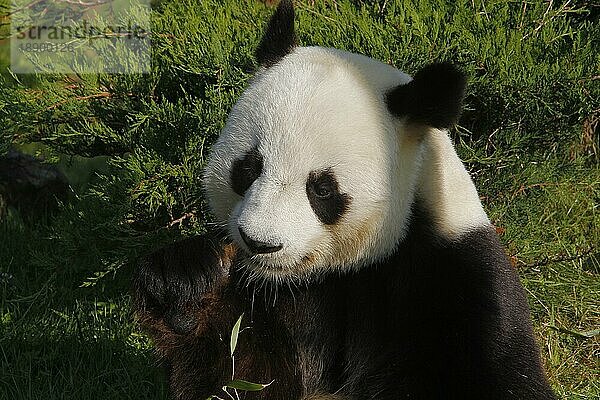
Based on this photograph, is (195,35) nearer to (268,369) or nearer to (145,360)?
(145,360)

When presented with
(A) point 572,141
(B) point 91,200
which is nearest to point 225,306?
(B) point 91,200

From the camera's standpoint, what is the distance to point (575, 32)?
15.2 ft

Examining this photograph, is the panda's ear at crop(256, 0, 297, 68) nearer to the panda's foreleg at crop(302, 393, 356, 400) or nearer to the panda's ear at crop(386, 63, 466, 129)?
the panda's ear at crop(386, 63, 466, 129)

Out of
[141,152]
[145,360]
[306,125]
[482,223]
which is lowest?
[145,360]

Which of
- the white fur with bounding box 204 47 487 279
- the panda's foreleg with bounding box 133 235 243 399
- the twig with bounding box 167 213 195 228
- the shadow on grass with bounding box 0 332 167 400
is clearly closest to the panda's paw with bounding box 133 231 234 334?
the panda's foreleg with bounding box 133 235 243 399

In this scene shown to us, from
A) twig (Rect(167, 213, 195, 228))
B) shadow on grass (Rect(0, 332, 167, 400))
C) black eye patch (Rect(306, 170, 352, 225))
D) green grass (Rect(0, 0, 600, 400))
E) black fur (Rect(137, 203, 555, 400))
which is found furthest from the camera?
twig (Rect(167, 213, 195, 228))

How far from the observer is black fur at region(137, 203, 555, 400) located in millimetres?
2754

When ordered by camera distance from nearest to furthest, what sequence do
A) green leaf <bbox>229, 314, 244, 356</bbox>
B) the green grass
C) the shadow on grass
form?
green leaf <bbox>229, 314, 244, 356</bbox>, the shadow on grass, the green grass

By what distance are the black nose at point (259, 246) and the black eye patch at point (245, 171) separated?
0.65 ft

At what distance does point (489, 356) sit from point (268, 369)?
0.82 meters

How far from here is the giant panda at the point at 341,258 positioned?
105 inches

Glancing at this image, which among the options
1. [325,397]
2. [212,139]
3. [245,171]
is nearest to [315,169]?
[245,171]

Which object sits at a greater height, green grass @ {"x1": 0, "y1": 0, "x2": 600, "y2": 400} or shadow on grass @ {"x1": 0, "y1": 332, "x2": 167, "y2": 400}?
green grass @ {"x1": 0, "y1": 0, "x2": 600, "y2": 400}

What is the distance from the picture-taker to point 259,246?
255 centimetres
